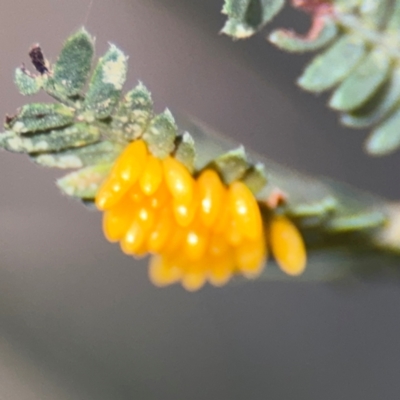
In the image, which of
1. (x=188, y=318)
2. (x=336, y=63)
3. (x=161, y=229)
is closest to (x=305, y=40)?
(x=336, y=63)

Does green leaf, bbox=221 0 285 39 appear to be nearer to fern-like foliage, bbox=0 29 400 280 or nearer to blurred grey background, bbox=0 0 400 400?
fern-like foliage, bbox=0 29 400 280

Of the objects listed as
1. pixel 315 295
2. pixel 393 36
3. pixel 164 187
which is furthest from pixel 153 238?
pixel 315 295

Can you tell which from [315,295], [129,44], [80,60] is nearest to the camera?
[80,60]

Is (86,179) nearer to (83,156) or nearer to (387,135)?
(83,156)

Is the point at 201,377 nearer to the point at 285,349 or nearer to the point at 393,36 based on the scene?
the point at 285,349

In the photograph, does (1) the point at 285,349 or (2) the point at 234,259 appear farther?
(1) the point at 285,349

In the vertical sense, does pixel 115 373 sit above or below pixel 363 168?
below

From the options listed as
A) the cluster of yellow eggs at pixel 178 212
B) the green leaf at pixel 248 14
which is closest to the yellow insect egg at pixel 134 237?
the cluster of yellow eggs at pixel 178 212
